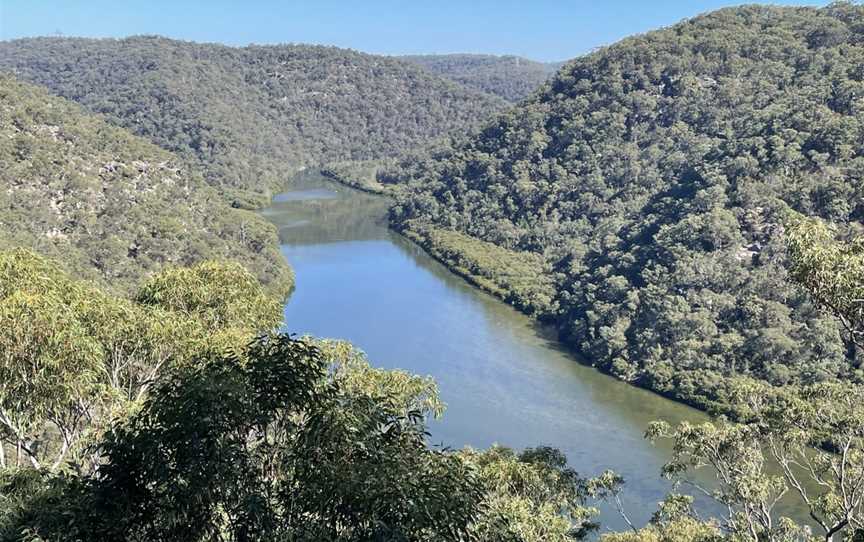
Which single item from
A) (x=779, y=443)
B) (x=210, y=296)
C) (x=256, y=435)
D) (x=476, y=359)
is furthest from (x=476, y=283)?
(x=256, y=435)

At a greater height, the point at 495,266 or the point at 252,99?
the point at 252,99

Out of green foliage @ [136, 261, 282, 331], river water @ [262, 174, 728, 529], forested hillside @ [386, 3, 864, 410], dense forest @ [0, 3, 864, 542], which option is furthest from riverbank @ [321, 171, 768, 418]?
green foliage @ [136, 261, 282, 331]

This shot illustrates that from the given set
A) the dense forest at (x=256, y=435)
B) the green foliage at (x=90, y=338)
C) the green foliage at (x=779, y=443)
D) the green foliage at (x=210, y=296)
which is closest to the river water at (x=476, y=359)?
the green foliage at (x=779, y=443)

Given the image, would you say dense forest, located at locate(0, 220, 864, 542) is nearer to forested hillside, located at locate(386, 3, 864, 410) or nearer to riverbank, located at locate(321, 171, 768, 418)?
riverbank, located at locate(321, 171, 768, 418)

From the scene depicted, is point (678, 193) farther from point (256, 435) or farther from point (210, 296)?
point (256, 435)

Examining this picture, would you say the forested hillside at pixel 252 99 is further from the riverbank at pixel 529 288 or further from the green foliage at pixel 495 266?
the riverbank at pixel 529 288

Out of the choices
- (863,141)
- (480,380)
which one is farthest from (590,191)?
(480,380)
